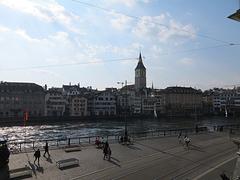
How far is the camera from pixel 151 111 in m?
162

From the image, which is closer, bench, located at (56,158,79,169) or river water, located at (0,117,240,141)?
bench, located at (56,158,79,169)

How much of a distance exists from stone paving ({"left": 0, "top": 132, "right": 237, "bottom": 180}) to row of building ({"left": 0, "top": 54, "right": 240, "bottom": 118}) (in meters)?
59.3

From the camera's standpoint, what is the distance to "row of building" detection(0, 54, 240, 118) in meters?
123

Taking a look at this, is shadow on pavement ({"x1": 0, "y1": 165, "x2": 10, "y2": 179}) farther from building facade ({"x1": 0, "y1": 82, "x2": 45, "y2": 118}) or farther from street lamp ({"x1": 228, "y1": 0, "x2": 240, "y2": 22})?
building facade ({"x1": 0, "y1": 82, "x2": 45, "y2": 118})

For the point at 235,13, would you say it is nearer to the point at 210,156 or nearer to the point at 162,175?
the point at 162,175

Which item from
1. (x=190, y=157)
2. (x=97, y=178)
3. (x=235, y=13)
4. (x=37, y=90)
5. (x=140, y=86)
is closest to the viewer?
(x=235, y=13)

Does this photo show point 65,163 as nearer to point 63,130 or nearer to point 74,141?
point 74,141

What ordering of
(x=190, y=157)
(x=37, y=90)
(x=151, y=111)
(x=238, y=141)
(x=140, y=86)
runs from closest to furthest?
1. (x=238, y=141)
2. (x=190, y=157)
3. (x=37, y=90)
4. (x=151, y=111)
5. (x=140, y=86)

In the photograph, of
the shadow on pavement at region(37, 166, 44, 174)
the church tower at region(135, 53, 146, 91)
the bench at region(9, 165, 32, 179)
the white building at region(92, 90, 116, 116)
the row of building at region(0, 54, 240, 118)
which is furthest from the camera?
the church tower at region(135, 53, 146, 91)

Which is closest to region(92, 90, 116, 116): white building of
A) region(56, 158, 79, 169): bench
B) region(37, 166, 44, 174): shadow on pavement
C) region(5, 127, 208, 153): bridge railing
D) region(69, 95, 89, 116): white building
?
region(69, 95, 89, 116): white building

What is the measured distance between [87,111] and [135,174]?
11901cm

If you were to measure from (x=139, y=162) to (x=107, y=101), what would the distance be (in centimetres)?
11835

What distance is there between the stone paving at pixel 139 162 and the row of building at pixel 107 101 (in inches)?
2336

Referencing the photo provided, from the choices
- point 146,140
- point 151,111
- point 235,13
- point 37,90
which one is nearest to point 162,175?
point 235,13
